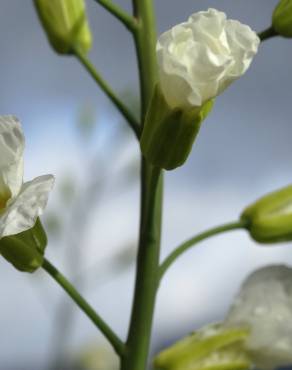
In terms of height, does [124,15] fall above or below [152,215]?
above

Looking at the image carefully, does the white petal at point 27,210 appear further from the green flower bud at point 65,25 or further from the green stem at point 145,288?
the green flower bud at point 65,25

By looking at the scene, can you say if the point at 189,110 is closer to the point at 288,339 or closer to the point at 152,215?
the point at 152,215

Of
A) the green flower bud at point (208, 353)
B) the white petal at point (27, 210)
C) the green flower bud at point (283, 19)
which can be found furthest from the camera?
the green flower bud at point (283, 19)

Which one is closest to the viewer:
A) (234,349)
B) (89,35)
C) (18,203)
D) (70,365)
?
(18,203)

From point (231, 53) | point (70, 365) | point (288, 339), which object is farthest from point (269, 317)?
point (70, 365)

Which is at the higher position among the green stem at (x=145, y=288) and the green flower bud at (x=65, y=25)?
the green flower bud at (x=65, y=25)

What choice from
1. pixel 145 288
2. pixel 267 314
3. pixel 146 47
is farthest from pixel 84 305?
pixel 146 47

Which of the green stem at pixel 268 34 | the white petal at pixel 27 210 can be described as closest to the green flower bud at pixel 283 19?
the green stem at pixel 268 34
